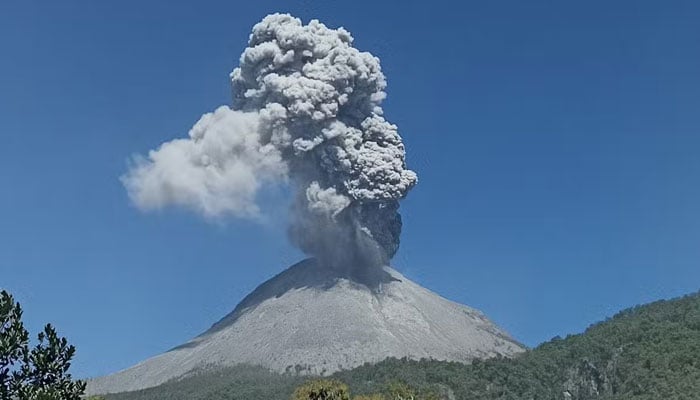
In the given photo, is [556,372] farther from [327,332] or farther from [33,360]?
[33,360]

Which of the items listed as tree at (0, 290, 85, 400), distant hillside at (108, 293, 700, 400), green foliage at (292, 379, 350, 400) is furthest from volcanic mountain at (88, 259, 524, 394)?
tree at (0, 290, 85, 400)

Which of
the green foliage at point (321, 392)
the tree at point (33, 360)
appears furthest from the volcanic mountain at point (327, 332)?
the tree at point (33, 360)

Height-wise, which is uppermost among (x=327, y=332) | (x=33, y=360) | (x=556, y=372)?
(x=327, y=332)

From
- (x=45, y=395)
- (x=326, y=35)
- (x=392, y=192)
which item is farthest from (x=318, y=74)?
(x=45, y=395)

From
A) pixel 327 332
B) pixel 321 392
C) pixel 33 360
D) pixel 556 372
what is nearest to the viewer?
pixel 33 360

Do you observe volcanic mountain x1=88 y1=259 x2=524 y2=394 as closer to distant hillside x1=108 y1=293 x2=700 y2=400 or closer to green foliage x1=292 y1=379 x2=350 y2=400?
distant hillside x1=108 y1=293 x2=700 y2=400

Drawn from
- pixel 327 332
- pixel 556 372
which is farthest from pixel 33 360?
pixel 327 332
